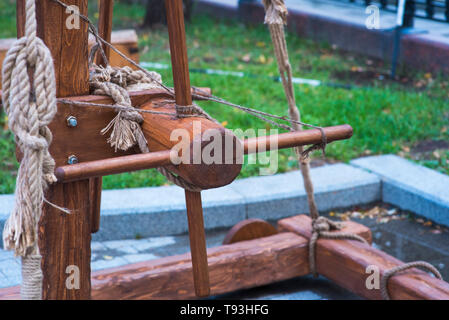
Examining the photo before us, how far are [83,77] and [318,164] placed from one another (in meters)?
2.86

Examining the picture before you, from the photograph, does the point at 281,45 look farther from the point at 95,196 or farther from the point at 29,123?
the point at 29,123

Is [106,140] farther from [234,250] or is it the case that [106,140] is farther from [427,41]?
[427,41]

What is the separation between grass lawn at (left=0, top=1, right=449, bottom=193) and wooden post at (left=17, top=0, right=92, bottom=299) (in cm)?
126

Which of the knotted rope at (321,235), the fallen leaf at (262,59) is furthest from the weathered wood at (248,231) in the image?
the fallen leaf at (262,59)

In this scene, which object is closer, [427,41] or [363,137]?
[363,137]

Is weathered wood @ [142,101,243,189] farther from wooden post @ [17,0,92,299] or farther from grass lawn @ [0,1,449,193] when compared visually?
grass lawn @ [0,1,449,193]

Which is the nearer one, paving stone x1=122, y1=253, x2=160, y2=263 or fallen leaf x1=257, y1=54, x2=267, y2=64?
paving stone x1=122, y1=253, x2=160, y2=263

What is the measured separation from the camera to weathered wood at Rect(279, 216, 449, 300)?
2.62 m

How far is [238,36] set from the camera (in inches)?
328

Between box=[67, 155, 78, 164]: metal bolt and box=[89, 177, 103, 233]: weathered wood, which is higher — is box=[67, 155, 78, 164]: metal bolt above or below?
above

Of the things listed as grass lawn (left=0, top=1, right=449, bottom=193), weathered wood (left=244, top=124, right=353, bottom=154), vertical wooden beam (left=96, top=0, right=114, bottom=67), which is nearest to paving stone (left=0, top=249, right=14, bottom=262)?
grass lawn (left=0, top=1, right=449, bottom=193)

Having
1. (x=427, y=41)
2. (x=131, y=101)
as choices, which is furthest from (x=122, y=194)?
(x=427, y=41)

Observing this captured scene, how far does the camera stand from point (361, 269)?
285cm

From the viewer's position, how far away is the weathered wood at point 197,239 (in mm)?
1833
